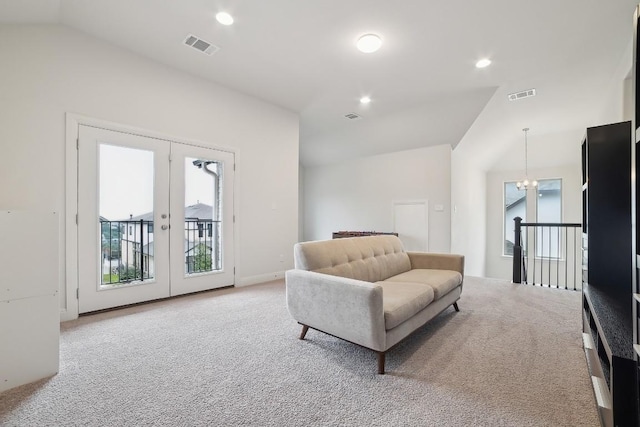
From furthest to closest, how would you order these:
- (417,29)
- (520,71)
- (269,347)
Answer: (520,71) < (417,29) < (269,347)

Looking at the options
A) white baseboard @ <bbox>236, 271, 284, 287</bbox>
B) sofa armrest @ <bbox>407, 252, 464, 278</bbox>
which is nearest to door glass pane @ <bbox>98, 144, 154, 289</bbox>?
white baseboard @ <bbox>236, 271, 284, 287</bbox>

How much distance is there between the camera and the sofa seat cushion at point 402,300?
1.86 metres

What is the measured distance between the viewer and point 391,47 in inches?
119

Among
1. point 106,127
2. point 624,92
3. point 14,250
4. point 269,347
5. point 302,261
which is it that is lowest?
point 269,347

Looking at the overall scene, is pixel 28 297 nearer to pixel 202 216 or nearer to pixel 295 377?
pixel 295 377

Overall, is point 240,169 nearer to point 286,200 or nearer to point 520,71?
point 286,200

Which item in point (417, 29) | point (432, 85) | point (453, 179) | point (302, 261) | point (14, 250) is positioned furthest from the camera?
point (453, 179)

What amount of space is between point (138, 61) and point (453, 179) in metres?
5.31

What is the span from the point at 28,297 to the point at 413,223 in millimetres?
5580

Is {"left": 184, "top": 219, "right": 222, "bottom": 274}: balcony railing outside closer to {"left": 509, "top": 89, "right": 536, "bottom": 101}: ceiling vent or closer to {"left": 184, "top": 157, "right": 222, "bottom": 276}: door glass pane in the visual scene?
{"left": 184, "top": 157, "right": 222, "bottom": 276}: door glass pane

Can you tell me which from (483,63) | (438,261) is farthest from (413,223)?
(483,63)

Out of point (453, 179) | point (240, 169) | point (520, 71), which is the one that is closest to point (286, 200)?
point (240, 169)

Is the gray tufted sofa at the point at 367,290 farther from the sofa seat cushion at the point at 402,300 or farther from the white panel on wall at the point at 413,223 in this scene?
the white panel on wall at the point at 413,223

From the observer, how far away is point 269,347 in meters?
2.19
